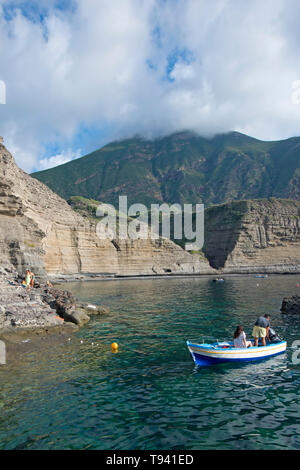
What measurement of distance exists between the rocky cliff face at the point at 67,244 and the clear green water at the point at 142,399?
1257 inches

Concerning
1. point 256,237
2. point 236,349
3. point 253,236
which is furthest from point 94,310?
point 256,237

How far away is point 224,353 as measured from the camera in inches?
624

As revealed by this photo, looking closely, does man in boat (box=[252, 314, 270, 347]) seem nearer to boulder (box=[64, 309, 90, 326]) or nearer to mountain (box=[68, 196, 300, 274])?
boulder (box=[64, 309, 90, 326])

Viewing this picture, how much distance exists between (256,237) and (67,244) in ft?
250

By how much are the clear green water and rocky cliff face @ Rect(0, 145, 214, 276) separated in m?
31.9

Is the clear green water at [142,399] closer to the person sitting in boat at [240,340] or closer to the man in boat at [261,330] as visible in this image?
the person sitting in boat at [240,340]

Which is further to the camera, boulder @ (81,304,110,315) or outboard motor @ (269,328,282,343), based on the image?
boulder @ (81,304,110,315)

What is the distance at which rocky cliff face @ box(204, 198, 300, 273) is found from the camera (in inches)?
4897

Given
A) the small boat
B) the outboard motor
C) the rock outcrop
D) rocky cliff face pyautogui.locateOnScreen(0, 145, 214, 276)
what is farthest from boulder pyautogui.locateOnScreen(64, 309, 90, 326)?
rocky cliff face pyautogui.locateOnScreen(0, 145, 214, 276)

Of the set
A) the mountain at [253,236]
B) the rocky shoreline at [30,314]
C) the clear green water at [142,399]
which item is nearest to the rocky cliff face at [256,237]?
the mountain at [253,236]

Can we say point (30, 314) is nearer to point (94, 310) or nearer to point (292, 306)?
point (94, 310)

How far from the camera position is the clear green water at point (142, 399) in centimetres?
931

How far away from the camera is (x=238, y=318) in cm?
2803
